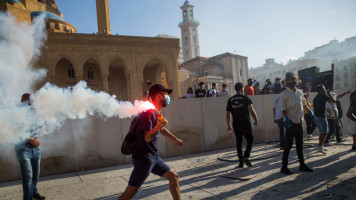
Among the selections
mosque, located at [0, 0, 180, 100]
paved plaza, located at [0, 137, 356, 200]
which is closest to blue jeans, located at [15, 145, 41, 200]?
paved plaza, located at [0, 137, 356, 200]

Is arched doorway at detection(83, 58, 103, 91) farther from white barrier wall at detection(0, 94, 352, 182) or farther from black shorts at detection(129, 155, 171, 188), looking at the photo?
black shorts at detection(129, 155, 171, 188)

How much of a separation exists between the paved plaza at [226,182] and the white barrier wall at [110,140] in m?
0.38

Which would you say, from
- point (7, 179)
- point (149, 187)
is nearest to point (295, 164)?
point (149, 187)

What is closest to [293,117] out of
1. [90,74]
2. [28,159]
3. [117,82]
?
[28,159]

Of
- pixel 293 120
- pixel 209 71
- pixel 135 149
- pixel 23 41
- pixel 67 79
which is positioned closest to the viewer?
pixel 135 149

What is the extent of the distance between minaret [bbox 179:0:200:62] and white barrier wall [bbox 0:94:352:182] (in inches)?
3419

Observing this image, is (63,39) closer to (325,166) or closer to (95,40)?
(95,40)

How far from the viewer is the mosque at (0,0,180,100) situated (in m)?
23.2

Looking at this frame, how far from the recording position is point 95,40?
82.4 ft

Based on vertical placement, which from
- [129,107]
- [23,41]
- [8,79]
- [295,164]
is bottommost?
[295,164]

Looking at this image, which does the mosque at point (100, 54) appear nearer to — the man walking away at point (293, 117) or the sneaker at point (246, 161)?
the sneaker at point (246, 161)

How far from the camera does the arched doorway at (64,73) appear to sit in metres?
25.7

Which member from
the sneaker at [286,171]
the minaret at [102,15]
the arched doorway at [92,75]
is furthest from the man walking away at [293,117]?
the minaret at [102,15]

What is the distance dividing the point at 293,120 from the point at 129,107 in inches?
144
